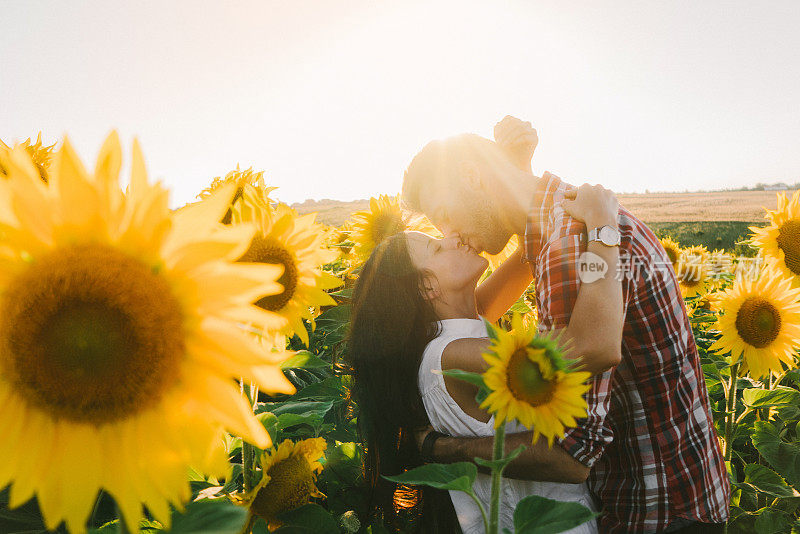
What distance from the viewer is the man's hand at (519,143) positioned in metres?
2.93

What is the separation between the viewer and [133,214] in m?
0.73

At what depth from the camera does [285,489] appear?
1738mm

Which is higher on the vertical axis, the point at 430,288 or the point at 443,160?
the point at 443,160

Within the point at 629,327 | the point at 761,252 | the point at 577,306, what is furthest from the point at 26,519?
the point at 761,252

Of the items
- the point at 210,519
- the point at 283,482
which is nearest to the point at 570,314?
the point at 283,482

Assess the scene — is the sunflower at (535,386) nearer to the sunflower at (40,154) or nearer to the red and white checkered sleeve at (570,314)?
the red and white checkered sleeve at (570,314)

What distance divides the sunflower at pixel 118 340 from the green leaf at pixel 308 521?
99 cm

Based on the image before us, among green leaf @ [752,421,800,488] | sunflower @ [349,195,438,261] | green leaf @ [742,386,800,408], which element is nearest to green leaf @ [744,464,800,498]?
green leaf @ [752,421,800,488]

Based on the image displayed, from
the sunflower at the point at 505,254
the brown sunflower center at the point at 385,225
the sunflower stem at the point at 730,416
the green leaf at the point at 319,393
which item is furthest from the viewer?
the brown sunflower center at the point at 385,225

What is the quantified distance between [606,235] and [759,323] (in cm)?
163

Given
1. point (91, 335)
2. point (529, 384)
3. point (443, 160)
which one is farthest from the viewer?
point (443, 160)

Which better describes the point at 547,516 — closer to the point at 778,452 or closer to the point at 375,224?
the point at 778,452

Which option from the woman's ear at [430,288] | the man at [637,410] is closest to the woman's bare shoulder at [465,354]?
the man at [637,410]

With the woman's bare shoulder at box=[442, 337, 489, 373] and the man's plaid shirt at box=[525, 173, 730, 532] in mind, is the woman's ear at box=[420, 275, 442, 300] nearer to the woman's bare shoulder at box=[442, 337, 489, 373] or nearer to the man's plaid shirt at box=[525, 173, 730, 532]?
the woman's bare shoulder at box=[442, 337, 489, 373]
